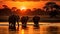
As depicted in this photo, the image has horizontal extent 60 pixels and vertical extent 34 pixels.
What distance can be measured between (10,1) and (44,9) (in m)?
4.12

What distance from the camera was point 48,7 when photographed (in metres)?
37.9

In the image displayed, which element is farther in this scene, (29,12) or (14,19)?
(29,12)

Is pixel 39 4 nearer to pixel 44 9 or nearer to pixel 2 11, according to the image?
pixel 44 9

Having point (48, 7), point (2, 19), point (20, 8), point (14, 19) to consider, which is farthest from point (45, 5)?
point (14, 19)

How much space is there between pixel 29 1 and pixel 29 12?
1.46 meters

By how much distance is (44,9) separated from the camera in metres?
37.7

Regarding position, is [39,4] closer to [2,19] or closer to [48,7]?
[48,7]

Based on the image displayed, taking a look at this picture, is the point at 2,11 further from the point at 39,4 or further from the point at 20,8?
the point at 39,4

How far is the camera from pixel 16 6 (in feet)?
124

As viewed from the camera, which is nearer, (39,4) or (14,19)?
(14,19)

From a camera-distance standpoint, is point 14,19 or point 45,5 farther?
point 45,5

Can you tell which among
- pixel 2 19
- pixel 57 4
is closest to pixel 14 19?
pixel 2 19

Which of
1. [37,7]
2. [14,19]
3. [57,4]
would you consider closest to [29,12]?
[37,7]

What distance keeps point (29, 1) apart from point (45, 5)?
1980 millimetres
